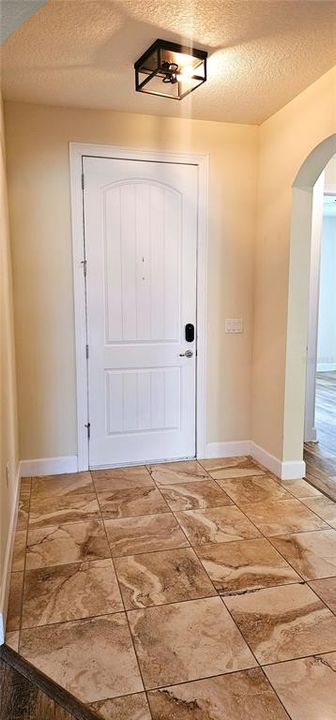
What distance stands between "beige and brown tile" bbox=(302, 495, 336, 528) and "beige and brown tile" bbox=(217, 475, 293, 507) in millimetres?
134

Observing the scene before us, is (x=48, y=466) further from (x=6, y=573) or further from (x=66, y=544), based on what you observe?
(x=6, y=573)

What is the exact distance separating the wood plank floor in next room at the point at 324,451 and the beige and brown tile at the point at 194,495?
73cm

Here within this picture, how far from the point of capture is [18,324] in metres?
3.35

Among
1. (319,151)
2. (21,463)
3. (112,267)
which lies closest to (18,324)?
(112,267)

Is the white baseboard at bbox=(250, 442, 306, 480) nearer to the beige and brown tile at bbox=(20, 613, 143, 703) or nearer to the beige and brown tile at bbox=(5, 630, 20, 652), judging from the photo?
the beige and brown tile at bbox=(20, 613, 143, 703)

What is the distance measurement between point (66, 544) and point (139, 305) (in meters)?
1.77

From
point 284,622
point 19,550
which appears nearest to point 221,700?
point 284,622

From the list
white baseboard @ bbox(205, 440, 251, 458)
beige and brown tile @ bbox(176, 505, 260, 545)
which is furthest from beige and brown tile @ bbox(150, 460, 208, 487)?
beige and brown tile @ bbox(176, 505, 260, 545)

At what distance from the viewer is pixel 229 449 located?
396 centimetres

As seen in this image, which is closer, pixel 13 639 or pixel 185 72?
pixel 13 639

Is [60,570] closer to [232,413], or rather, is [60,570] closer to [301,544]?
[301,544]

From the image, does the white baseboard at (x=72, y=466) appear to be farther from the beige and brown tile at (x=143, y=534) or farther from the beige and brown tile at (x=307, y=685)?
the beige and brown tile at (x=307, y=685)

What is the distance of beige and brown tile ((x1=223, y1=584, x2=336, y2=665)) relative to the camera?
6.04ft

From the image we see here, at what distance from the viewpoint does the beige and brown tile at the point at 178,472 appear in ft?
11.4
